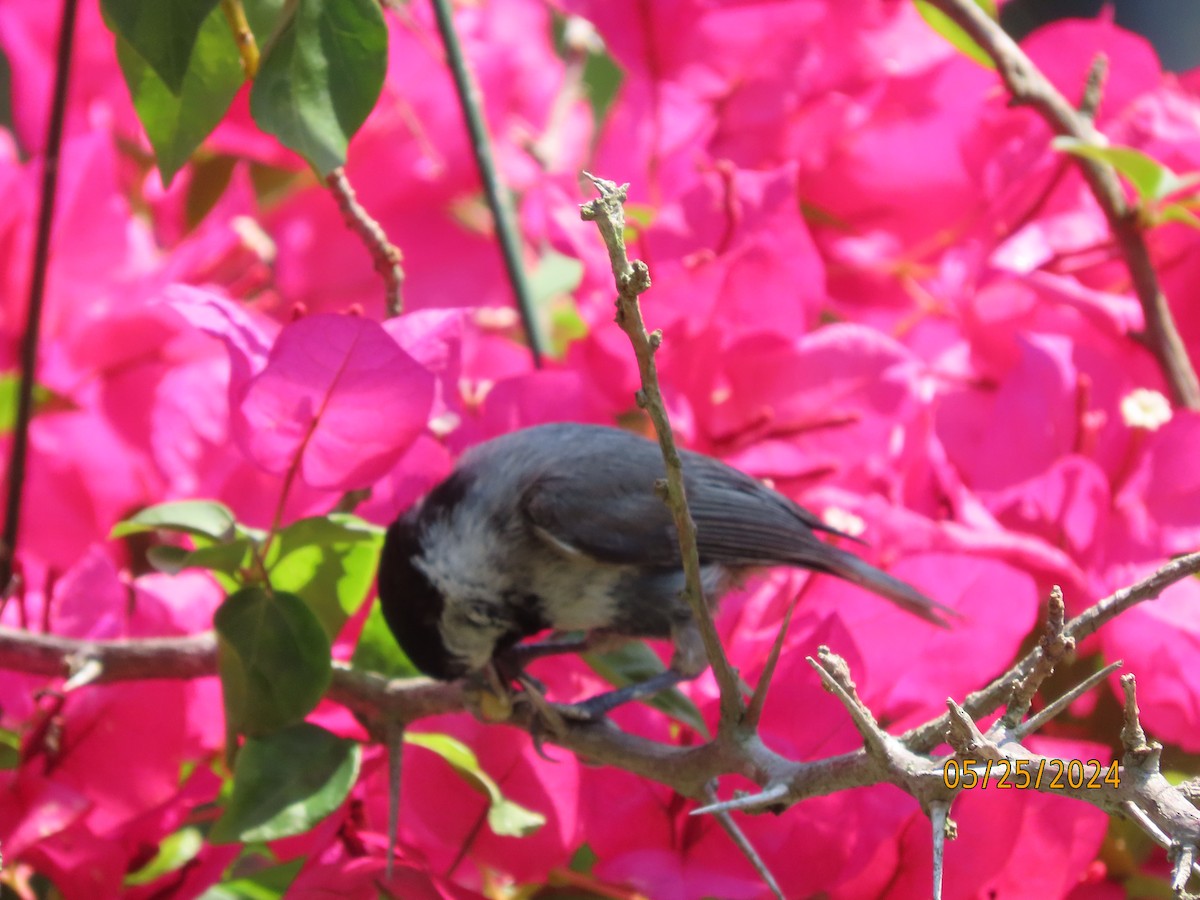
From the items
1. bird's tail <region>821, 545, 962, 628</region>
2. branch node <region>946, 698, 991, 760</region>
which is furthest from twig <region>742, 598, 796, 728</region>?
bird's tail <region>821, 545, 962, 628</region>

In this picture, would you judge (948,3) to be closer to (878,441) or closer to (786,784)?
(878,441)

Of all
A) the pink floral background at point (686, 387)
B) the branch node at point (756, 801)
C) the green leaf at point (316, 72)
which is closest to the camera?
the branch node at point (756, 801)

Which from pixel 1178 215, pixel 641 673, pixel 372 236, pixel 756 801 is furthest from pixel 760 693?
pixel 1178 215

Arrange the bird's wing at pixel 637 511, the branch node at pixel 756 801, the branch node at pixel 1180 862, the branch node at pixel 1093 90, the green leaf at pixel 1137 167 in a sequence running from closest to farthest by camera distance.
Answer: the branch node at pixel 1180 862 < the branch node at pixel 756 801 < the green leaf at pixel 1137 167 < the branch node at pixel 1093 90 < the bird's wing at pixel 637 511

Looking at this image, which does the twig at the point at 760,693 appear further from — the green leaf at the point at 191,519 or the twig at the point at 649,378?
the green leaf at the point at 191,519

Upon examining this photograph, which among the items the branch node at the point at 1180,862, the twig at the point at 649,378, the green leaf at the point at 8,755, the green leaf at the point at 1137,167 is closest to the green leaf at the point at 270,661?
the green leaf at the point at 8,755
